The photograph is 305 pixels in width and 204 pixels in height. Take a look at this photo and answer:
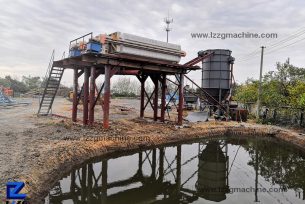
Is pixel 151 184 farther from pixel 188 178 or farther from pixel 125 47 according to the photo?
pixel 125 47

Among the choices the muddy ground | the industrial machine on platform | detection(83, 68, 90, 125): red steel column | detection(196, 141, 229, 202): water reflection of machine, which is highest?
the industrial machine on platform

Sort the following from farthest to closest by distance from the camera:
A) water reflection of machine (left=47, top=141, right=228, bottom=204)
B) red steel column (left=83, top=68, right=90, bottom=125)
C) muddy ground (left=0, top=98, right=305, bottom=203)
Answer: red steel column (left=83, top=68, right=90, bottom=125) → water reflection of machine (left=47, top=141, right=228, bottom=204) → muddy ground (left=0, top=98, right=305, bottom=203)

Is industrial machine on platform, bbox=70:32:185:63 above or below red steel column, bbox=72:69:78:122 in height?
above

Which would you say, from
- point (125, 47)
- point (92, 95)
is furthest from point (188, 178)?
point (92, 95)

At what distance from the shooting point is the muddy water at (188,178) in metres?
7.27

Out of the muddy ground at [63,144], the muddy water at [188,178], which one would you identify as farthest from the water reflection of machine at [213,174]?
the muddy ground at [63,144]

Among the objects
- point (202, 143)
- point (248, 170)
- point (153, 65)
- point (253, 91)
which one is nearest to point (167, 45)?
point (153, 65)

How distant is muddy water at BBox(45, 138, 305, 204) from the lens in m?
7.27

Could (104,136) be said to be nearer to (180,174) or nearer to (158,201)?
(180,174)

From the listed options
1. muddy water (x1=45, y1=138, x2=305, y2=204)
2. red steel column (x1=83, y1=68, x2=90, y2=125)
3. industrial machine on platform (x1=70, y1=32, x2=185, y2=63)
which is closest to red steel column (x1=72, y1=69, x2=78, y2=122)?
red steel column (x1=83, y1=68, x2=90, y2=125)

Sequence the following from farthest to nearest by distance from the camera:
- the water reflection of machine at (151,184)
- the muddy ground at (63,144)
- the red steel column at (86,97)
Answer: the red steel column at (86,97), the water reflection of machine at (151,184), the muddy ground at (63,144)

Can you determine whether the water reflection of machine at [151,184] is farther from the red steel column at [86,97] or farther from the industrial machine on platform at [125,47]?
the industrial machine on platform at [125,47]

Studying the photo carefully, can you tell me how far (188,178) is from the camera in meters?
9.02

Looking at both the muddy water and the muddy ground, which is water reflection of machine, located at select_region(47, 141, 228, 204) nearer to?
the muddy water
